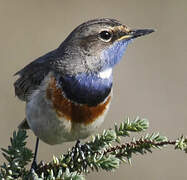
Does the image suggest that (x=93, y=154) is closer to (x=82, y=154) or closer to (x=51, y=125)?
(x=82, y=154)

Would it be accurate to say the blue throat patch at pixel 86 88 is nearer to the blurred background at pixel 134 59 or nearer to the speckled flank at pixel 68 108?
the speckled flank at pixel 68 108

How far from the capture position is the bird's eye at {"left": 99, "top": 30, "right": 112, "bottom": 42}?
20.4 feet

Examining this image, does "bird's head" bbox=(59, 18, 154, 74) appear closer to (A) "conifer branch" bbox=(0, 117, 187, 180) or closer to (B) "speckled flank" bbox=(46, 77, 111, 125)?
(B) "speckled flank" bbox=(46, 77, 111, 125)

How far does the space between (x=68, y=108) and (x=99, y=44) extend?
0.79 meters

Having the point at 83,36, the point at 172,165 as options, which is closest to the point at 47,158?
the point at 172,165

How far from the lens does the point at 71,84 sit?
19.7 ft

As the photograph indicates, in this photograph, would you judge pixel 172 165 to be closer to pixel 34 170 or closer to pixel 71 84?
pixel 71 84

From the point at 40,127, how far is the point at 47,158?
300 centimetres

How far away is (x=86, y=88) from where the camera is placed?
609 centimetres

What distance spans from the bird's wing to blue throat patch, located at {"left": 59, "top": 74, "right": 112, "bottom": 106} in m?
0.30

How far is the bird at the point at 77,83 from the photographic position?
5.91 metres

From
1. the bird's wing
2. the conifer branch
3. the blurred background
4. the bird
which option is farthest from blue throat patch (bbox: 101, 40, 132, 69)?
the blurred background

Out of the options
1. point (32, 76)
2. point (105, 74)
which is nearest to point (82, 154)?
point (105, 74)

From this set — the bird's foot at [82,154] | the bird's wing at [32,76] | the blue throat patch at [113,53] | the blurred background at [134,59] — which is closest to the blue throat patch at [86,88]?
the blue throat patch at [113,53]
